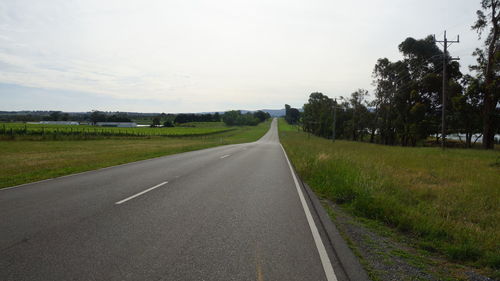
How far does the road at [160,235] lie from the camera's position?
336cm

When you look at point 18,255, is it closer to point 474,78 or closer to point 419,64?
point 474,78

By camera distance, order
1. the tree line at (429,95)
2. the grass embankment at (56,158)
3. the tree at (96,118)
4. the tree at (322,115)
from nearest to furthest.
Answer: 1. the grass embankment at (56,158)
2. the tree line at (429,95)
3. the tree at (322,115)
4. the tree at (96,118)

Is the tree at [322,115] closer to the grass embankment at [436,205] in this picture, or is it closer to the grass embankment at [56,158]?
the grass embankment at [56,158]

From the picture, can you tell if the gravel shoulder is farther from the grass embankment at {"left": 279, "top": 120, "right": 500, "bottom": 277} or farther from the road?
the road

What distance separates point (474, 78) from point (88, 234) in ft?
128

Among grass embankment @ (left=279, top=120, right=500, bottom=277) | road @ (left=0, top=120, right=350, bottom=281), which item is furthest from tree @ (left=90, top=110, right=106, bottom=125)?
grass embankment @ (left=279, top=120, right=500, bottom=277)

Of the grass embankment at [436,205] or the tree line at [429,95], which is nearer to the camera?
the grass embankment at [436,205]

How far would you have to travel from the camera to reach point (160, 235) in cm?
450

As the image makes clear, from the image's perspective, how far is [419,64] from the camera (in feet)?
140

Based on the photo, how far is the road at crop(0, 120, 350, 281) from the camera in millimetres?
3361

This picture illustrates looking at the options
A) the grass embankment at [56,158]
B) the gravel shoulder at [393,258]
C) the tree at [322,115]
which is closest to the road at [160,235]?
the gravel shoulder at [393,258]

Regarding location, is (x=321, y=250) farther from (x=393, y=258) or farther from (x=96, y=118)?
(x=96, y=118)

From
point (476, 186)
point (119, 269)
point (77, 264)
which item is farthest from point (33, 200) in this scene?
Result: point (476, 186)

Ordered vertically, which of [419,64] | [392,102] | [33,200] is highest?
[419,64]
